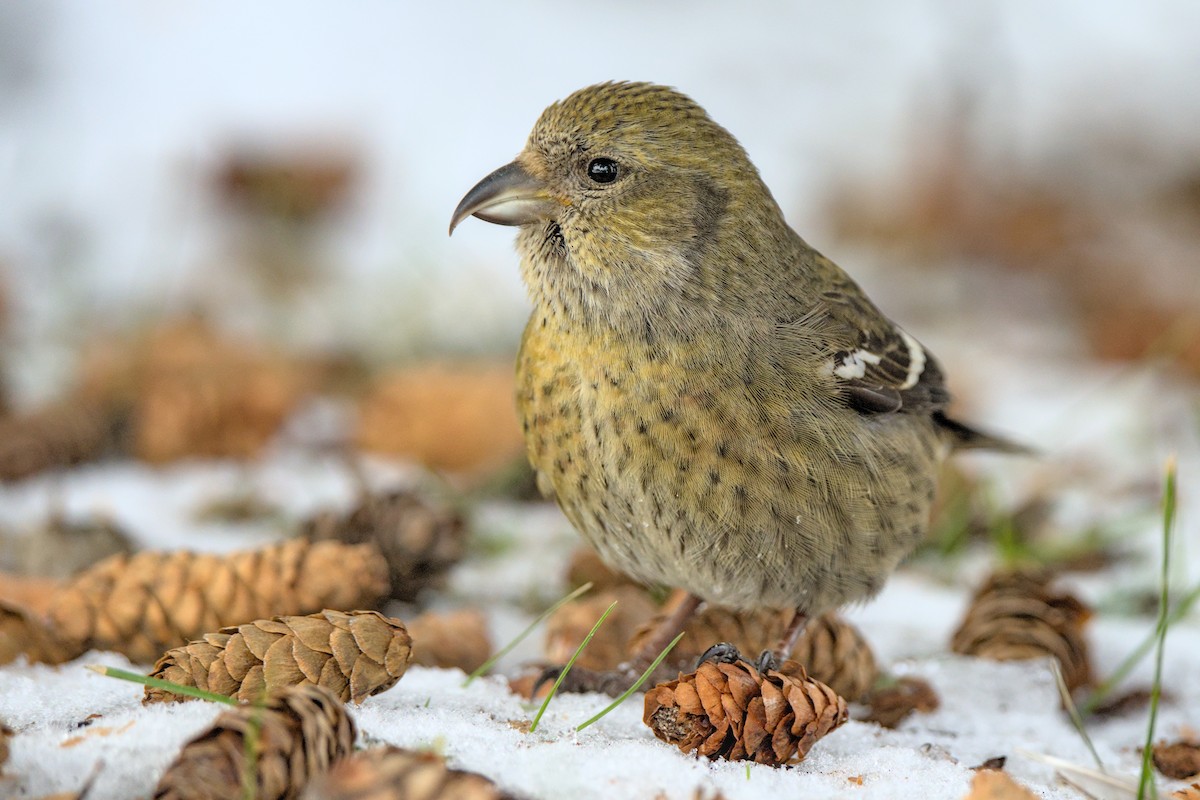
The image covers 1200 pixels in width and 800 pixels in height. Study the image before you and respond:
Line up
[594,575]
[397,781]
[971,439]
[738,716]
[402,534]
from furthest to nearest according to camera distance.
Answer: [971,439], [594,575], [402,534], [738,716], [397,781]

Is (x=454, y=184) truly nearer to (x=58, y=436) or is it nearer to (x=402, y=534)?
(x=58, y=436)

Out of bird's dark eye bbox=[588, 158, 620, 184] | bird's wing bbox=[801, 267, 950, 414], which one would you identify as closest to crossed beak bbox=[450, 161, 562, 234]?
bird's dark eye bbox=[588, 158, 620, 184]

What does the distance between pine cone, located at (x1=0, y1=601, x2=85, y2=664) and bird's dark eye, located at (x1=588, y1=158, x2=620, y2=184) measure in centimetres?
178

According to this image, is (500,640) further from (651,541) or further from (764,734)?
(764,734)

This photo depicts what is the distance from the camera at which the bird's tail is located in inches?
151

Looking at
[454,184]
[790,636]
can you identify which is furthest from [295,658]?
[454,184]

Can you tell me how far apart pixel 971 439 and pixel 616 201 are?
1.67 m

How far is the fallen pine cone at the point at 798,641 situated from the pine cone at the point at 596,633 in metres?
0.06

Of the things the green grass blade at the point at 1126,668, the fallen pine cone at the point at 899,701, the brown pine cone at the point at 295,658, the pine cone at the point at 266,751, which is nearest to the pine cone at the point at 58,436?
the brown pine cone at the point at 295,658

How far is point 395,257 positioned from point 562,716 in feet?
15.8

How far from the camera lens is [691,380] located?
9.39ft

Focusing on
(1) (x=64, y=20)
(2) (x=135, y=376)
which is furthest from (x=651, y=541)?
(1) (x=64, y=20)

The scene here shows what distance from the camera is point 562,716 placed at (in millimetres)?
2562

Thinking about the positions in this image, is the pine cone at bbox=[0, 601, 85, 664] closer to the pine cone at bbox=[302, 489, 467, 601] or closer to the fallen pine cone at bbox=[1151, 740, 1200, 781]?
the pine cone at bbox=[302, 489, 467, 601]
